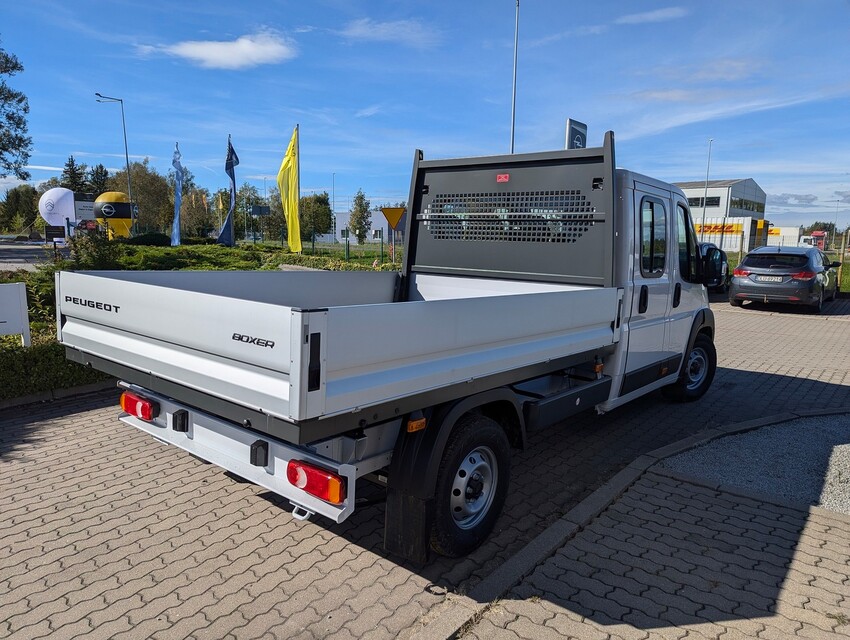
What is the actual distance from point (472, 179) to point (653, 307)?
2.03m

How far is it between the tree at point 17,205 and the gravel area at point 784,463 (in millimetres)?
83825

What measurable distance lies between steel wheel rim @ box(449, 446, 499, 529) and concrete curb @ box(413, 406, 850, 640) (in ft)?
1.08

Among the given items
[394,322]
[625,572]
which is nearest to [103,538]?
[394,322]

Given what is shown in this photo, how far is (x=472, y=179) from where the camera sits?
5363 millimetres

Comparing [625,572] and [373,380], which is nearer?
[373,380]

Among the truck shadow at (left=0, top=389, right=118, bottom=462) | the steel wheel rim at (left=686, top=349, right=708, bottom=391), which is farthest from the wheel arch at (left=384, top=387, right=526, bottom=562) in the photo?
the steel wheel rim at (left=686, top=349, right=708, bottom=391)

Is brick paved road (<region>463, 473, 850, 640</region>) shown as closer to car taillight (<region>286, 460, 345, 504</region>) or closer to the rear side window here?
car taillight (<region>286, 460, 345, 504</region>)

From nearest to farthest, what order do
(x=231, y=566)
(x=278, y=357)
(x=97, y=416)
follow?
(x=278, y=357)
(x=231, y=566)
(x=97, y=416)

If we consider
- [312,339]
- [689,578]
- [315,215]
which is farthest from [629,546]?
[315,215]

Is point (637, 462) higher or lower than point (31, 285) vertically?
lower

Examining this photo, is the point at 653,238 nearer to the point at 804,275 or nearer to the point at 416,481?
the point at 416,481

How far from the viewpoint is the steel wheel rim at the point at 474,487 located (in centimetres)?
336

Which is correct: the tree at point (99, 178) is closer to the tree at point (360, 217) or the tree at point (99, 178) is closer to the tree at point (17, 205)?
the tree at point (17, 205)

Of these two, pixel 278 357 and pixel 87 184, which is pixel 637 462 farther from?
pixel 87 184
